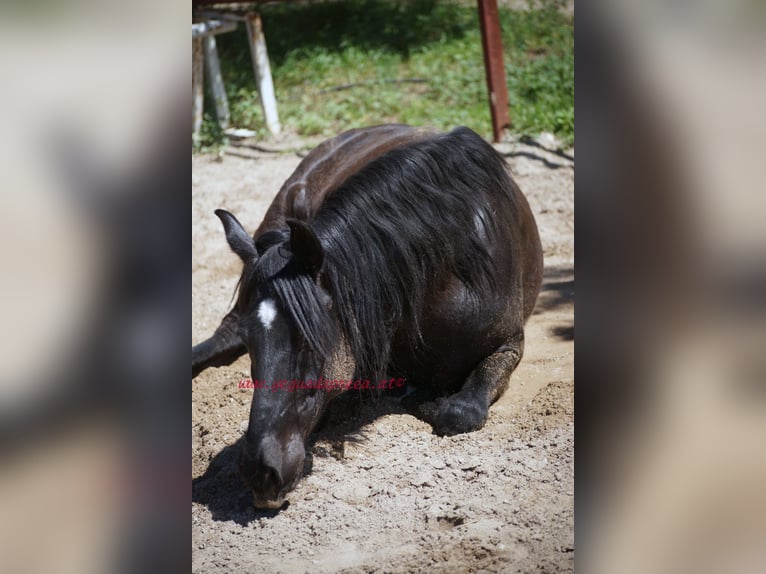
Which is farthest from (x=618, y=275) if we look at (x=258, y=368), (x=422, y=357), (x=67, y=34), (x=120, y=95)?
(x=422, y=357)

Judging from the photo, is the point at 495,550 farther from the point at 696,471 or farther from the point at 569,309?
the point at 569,309

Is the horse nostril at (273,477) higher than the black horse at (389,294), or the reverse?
the black horse at (389,294)

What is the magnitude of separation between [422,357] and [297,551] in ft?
4.08

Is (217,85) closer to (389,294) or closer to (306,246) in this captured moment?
(389,294)

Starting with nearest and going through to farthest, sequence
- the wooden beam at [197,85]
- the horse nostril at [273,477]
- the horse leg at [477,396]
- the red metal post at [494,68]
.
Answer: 1. the horse nostril at [273,477]
2. the horse leg at [477,396]
3. the red metal post at [494,68]
4. the wooden beam at [197,85]

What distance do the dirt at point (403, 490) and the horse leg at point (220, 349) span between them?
0.07 m

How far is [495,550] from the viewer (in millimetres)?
2650

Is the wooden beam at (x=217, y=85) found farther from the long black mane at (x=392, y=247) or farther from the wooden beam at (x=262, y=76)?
the long black mane at (x=392, y=247)

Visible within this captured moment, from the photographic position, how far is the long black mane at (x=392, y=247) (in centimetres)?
298

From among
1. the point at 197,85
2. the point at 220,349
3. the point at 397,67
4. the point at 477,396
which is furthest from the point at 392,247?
the point at 397,67

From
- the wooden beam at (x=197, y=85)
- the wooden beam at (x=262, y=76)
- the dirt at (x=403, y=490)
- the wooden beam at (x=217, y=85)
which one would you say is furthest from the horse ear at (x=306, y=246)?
the wooden beam at (x=217, y=85)

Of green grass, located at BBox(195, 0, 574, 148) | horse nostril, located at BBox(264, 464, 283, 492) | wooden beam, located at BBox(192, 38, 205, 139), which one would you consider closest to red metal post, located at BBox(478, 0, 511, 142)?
green grass, located at BBox(195, 0, 574, 148)

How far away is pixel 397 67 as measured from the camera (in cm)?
899

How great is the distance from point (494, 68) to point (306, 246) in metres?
5.16
